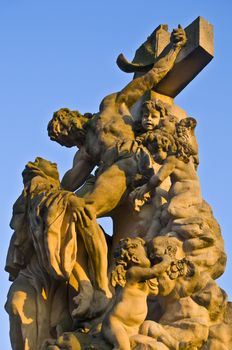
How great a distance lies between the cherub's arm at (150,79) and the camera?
991 centimetres

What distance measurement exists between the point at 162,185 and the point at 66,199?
1.17 metres

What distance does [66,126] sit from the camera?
976 centimetres

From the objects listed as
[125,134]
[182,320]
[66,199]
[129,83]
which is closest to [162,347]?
[182,320]

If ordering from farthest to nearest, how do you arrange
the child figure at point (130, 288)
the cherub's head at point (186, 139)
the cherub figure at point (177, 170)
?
the cherub's head at point (186, 139) < the cherub figure at point (177, 170) < the child figure at point (130, 288)

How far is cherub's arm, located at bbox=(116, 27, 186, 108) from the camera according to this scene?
991 cm

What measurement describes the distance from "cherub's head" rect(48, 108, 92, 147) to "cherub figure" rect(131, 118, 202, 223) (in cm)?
102

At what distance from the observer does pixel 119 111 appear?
984cm

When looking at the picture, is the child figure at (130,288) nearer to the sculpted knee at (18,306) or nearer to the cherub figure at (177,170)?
the cherub figure at (177,170)

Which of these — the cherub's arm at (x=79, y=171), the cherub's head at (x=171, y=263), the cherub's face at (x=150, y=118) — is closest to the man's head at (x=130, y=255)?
the cherub's head at (x=171, y=263)

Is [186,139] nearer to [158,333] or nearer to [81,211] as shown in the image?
[81,211]

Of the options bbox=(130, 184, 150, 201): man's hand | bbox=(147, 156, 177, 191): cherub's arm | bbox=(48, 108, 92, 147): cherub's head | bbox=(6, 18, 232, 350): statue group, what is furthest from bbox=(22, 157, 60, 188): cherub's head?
bbox=(147, 156, 177, 191): cherub's arm

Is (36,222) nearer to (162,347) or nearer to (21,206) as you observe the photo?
(21,206)

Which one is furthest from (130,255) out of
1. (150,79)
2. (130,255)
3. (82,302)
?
(150,79)

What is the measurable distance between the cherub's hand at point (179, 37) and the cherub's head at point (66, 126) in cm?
136
